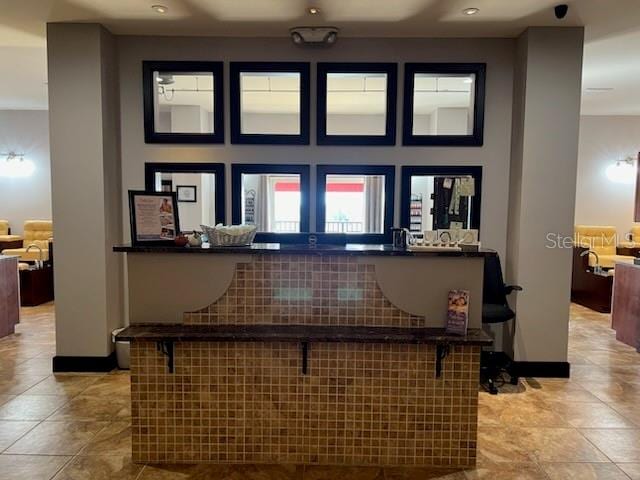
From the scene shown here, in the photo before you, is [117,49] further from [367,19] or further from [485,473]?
[485,473]

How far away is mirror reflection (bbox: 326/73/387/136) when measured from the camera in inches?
227

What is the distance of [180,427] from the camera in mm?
2559

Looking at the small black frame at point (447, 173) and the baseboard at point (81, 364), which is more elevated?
the small black frame at point (447, 173)

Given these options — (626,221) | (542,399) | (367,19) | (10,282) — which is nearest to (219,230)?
(367,19)

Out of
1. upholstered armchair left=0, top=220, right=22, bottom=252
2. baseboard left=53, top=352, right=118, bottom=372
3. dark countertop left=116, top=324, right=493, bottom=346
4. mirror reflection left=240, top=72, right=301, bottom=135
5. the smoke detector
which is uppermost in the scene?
mirror reflection left=240, top=72, right=301, bottom=135

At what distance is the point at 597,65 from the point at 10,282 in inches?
283

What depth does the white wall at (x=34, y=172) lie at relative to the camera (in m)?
8.29

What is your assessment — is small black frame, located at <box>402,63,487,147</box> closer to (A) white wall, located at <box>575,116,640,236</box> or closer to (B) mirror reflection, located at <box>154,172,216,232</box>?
(B) mirror reflection, located at <box>154,172,216,232</box>

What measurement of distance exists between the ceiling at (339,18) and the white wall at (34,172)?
444 cm

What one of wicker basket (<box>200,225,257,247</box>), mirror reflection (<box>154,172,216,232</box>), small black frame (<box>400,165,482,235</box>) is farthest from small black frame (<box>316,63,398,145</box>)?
mirror reflection (<box>154,172,216,232</box>)

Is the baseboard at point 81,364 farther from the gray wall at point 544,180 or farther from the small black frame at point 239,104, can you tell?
the gray wall at point 544,180

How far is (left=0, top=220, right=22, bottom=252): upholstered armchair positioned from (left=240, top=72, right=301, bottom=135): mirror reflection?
15.0 feet

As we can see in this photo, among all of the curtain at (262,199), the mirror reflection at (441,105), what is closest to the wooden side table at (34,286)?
the curtain at (262,199)

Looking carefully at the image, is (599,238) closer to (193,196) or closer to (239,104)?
(239,104)
